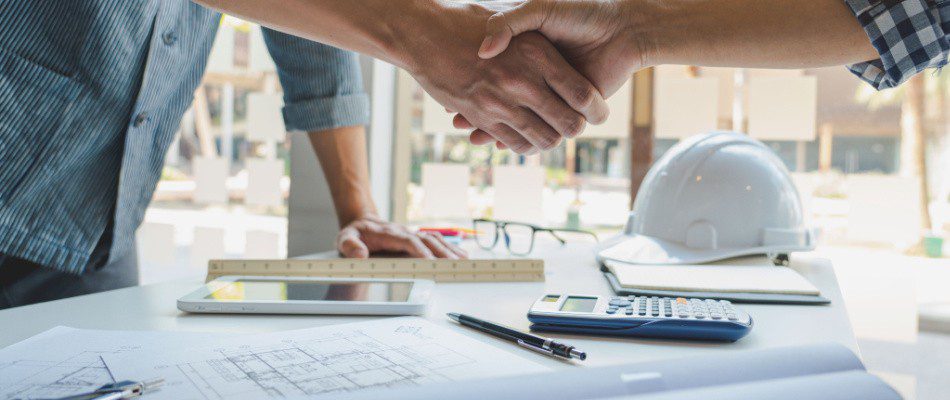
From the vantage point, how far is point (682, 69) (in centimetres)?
201

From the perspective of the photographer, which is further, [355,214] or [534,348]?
[355,214]

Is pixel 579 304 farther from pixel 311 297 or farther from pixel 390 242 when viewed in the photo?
pixel 390 242

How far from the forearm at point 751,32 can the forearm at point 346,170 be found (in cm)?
66

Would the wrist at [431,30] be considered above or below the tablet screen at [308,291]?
above

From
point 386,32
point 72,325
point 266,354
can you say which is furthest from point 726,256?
point 72,325

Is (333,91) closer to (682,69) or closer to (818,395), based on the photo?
(682,69)

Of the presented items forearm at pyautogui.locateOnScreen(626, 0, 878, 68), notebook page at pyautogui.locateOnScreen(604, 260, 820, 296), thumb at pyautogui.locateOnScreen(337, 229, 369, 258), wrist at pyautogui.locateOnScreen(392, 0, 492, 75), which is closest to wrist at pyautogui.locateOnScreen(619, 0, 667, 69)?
forearm at pyautogui.locateOnScreen(626, 0, 878, 68)

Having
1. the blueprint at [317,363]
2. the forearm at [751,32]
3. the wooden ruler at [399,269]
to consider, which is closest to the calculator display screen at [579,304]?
the blueprint at [317,363]

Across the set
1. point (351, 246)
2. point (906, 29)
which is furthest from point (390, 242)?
point (906, 29)

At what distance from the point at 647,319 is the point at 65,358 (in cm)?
56

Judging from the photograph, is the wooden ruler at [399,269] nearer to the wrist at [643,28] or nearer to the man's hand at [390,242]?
the man's hand at [390,242]

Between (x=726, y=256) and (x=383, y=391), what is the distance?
0.89 meters

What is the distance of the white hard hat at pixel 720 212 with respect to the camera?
124 centimetres

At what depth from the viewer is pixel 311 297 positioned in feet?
2.87
